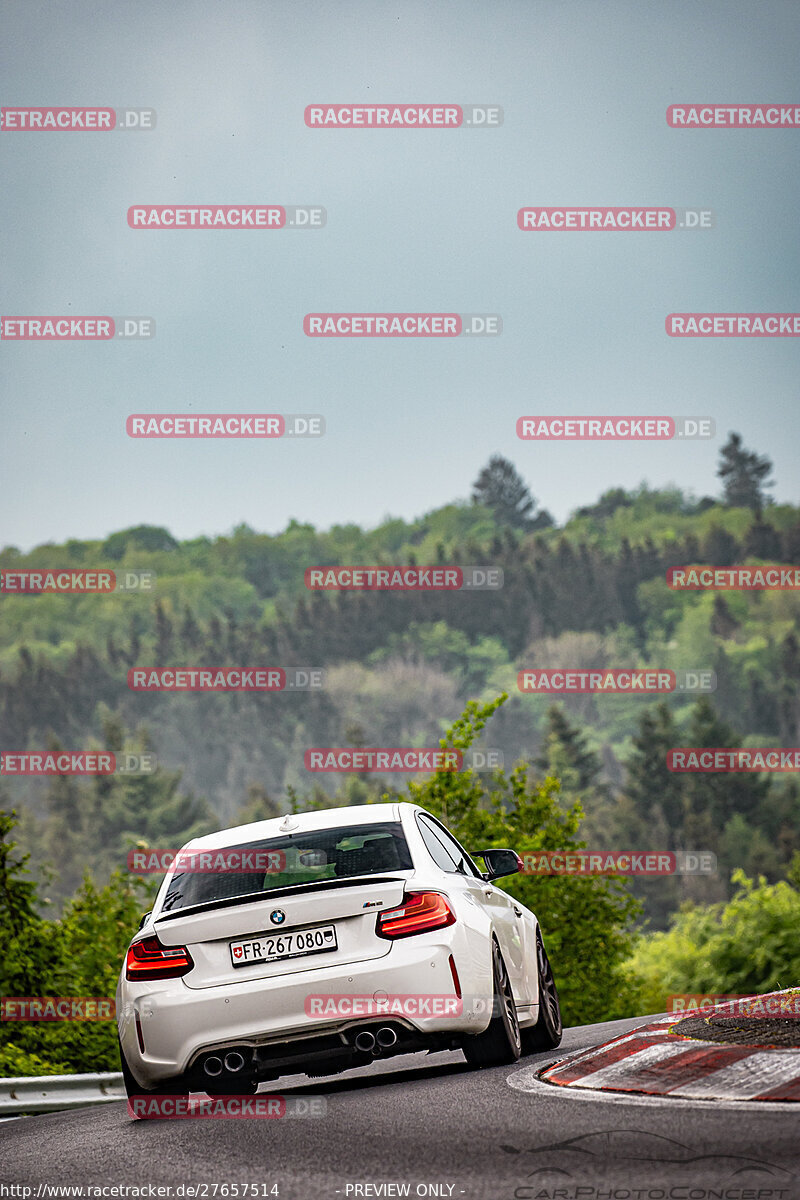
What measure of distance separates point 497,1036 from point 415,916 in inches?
39.9

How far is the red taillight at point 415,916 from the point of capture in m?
7.09

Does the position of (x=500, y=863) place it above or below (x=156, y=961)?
above

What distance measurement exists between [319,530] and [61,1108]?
170m

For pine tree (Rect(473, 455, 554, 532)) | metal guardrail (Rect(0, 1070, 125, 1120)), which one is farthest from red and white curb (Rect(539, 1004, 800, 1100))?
pine tree (Rect(473, 455, 554, 532))

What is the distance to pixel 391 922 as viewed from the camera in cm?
711

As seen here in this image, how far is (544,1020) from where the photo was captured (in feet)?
29.6

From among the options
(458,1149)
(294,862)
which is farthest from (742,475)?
(458,1149)

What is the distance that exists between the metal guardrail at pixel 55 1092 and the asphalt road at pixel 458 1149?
180 centimetres

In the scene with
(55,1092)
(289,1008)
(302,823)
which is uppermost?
(302,823)

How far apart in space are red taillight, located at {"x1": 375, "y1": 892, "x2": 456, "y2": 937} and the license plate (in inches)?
10.0

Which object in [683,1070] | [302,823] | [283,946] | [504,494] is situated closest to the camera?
[683,1070]

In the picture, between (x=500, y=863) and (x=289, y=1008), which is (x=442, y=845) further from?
(x=289, y=1008)

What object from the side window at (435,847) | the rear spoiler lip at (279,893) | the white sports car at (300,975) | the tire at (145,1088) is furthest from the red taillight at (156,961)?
the side window at (435,847)

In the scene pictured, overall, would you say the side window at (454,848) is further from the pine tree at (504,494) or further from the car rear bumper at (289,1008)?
the pine tree at (504,494)
